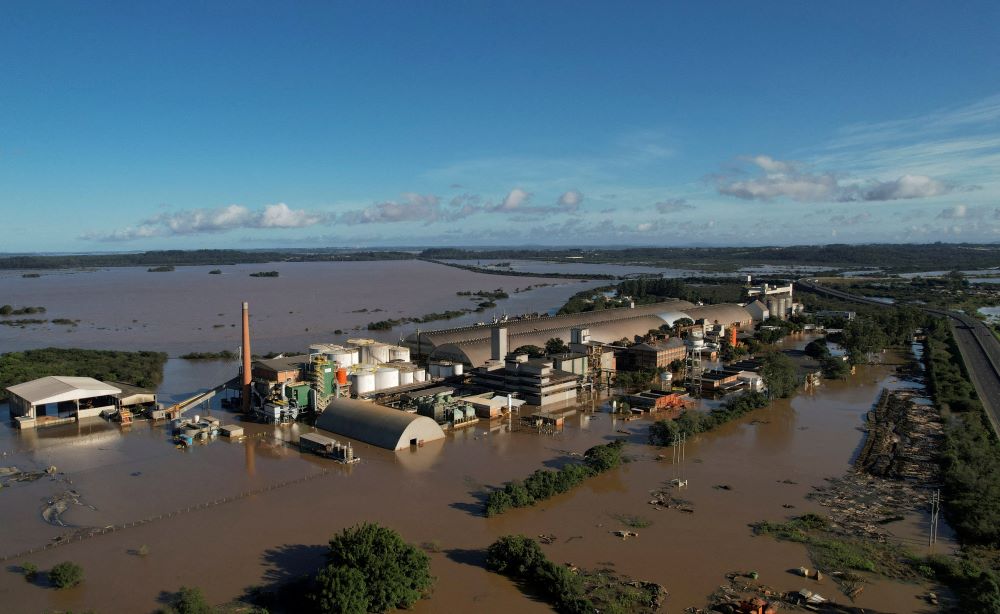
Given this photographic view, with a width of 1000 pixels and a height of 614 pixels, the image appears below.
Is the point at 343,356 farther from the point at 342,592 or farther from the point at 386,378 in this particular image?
the point at 342,592

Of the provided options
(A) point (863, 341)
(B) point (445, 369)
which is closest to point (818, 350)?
(A) point (863, 341)

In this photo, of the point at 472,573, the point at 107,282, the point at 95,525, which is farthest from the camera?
the point at 107,282

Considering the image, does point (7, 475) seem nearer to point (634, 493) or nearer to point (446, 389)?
point (446, 389)

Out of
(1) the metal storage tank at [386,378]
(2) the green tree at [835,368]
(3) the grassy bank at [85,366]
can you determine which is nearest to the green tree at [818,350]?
(2) the green tree at [835,368]

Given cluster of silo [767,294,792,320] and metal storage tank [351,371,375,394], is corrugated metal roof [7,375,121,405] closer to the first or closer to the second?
metal storage tank [351,371,375,394]

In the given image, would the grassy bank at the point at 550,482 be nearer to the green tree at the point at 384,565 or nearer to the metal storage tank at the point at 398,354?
the green tree at the point at 384,565

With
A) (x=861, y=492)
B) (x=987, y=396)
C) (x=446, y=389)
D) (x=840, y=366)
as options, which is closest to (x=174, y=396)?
(x=446, y=389)

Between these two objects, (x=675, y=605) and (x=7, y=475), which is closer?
(x=675, y=605)

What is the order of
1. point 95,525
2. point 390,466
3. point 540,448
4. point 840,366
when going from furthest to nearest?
point 840,366, point 540,448, point 390,466, point 95,525
